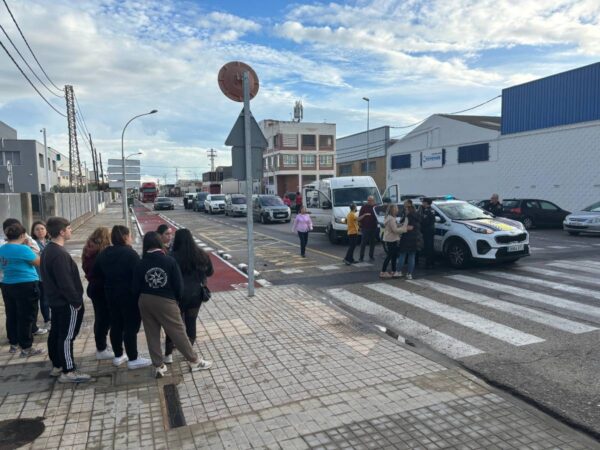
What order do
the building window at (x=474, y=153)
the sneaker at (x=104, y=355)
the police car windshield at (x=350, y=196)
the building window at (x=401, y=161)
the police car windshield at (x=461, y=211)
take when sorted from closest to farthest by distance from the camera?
the sneaker at (x=104, y=355) → the police car windshield at (x=461, y=211) → the police car windshield at (x=350, y=196) → the building window at (x=474, y=153) → the building window at (x=401, y=161)

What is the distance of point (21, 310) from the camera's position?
537cm

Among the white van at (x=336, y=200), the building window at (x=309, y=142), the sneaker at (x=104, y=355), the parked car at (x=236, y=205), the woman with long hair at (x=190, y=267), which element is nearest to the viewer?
the woman with long hair at (x=190, y=267)

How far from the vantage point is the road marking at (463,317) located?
587cm

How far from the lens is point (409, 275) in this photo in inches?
384

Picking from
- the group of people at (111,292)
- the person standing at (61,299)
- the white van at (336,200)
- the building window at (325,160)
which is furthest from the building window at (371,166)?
the person standing at (61,299)

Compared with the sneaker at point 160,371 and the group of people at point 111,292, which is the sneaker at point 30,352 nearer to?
the group of people at point 111,292

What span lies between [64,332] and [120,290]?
0.69 m

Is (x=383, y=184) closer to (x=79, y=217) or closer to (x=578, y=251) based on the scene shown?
(x=79, y=217)

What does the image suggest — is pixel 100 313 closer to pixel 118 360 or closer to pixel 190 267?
pixel 118 360

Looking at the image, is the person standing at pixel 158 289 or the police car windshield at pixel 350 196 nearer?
the person standing at pixel 158 289

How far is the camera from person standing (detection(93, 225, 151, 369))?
15.5ft

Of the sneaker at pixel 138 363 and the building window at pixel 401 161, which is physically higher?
the building window at pixel 401 161

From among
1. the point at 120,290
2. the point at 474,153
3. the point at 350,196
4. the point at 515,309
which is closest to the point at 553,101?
the point at 474,153

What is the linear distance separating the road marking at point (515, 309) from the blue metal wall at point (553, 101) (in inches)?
822
